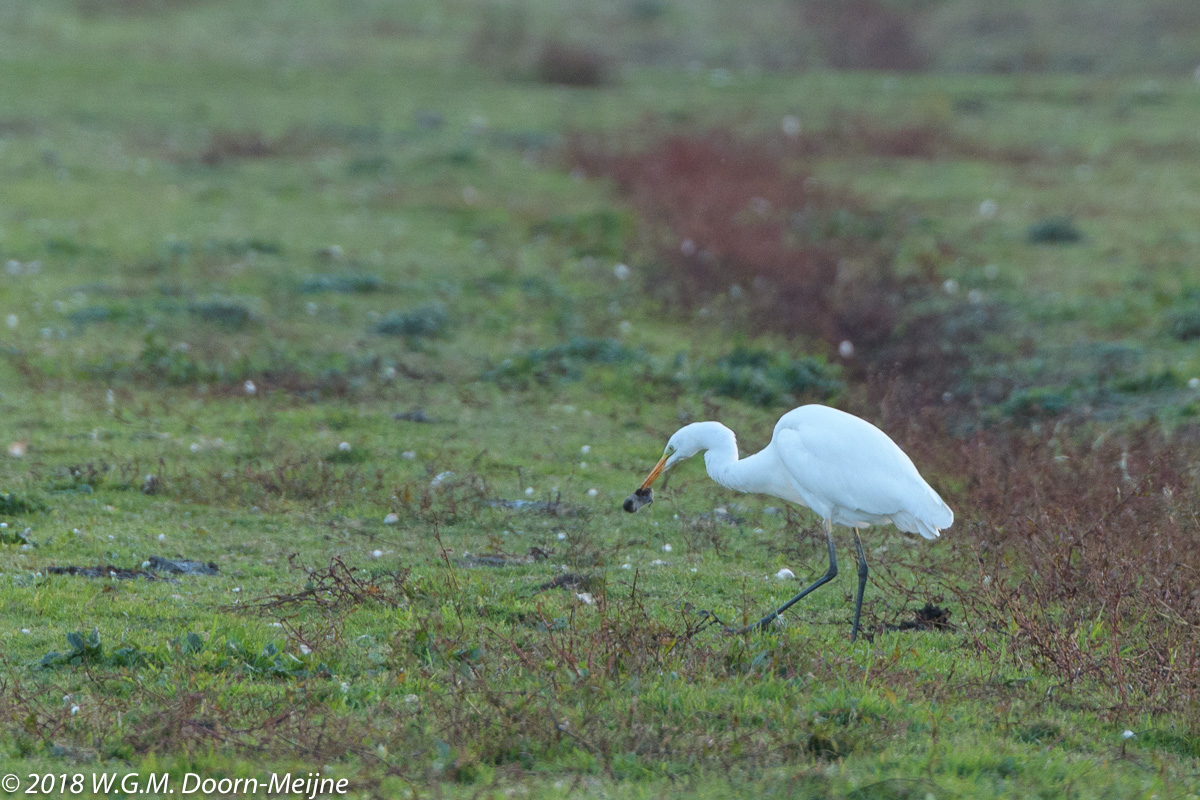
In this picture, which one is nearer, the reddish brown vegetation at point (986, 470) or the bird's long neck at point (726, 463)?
the reddish brown vegetation at point (986, 470)

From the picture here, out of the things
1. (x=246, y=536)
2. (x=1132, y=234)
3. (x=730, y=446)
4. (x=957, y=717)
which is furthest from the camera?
(x=1132, y=234)

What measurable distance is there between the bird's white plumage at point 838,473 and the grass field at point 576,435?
0.53 metres

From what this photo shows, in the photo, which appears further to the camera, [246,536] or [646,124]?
[646,124]

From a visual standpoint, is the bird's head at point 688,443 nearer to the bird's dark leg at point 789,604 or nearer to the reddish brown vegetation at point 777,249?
the bird's dark leg at point 789,604

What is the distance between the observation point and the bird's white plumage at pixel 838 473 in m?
6.67

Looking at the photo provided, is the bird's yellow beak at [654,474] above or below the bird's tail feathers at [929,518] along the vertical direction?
below

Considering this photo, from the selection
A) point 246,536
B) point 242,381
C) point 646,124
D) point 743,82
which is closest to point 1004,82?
point 743,82

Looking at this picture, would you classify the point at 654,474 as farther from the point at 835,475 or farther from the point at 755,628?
the point at 755,628

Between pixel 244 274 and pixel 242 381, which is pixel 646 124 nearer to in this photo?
pixel 244 274

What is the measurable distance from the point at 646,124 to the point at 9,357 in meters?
14.6

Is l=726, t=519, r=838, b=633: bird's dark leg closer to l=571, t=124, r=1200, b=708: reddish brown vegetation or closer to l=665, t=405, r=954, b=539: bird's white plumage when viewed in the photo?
l=665, t=405, r=954, b=539: bird's white plumage

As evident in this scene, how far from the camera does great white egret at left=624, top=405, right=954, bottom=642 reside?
6664 millimetres

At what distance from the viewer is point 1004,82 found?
2758 centimetres

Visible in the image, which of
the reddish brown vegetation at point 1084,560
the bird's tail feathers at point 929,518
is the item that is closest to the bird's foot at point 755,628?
the bird's tail feathers at point 929,518
